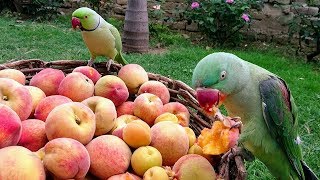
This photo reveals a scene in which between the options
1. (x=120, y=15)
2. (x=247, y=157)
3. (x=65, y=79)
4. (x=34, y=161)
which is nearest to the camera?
(x=34, y=161)

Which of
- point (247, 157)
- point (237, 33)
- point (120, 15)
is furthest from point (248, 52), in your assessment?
point (247, 157)

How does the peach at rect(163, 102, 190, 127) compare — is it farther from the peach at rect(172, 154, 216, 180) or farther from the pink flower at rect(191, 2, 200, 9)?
the pink flower at rect(191, 2, 200, 9)

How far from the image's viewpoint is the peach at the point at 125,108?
178 centimetres

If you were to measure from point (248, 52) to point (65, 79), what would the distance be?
4211mm

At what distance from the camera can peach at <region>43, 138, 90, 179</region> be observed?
49.5 inches

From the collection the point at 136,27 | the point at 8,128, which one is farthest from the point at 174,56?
the point at 8,128

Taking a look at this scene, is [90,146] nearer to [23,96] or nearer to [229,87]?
[23,96]

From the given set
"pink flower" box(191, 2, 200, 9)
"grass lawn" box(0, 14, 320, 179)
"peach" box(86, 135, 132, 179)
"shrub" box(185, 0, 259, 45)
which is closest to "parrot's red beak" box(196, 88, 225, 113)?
"peach" box(86, 135, 132, 179)

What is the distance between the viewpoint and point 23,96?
154cm

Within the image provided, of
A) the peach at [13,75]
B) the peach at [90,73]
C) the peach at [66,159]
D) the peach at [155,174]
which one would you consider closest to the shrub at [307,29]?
the peach at [90,73]

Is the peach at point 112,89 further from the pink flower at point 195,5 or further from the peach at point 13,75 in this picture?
the pink flower at point 195,5

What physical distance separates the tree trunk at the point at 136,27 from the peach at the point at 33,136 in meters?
3.93

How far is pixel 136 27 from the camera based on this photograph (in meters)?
5.37

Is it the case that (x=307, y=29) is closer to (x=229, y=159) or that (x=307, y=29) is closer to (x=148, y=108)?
(x=148, y=108)
